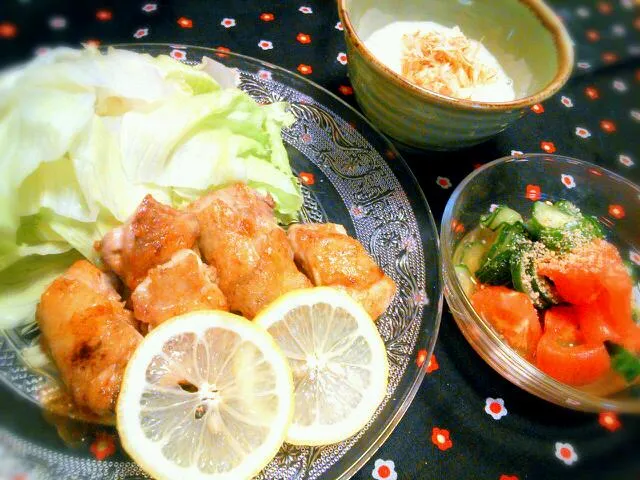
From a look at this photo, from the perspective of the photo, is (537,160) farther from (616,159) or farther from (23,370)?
(23,370)

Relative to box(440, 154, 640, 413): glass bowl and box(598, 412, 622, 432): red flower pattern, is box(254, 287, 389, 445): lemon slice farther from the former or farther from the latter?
box(598, 412, 622, 432): red flower pattern

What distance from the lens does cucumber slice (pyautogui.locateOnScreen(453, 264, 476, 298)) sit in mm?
2031

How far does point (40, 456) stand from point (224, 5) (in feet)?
8.41

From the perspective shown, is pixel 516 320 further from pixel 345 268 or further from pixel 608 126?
pixel 608 126

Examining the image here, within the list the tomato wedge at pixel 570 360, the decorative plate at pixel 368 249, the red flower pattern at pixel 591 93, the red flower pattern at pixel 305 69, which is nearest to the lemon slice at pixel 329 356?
the decorative plate at pixel 368 249

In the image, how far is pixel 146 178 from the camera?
2.06 meters

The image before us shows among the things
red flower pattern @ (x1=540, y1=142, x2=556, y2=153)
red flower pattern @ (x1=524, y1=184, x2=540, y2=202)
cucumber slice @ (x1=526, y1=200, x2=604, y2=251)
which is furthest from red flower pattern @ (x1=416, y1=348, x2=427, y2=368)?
red flower pattern @ (x1=540, y1=142, x2=556, y2=153)

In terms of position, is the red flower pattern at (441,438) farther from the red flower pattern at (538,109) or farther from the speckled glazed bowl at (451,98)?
the red flower pattern at (538,109)

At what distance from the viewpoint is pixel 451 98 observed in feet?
6.73

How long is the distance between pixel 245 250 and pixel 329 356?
0.51m

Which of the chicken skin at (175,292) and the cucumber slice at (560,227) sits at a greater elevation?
the chicken skin at (175,292)

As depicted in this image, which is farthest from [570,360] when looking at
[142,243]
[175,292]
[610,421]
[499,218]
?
[142,243]

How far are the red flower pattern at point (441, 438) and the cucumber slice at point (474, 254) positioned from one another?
685 mm

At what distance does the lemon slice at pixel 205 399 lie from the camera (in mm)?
1367
